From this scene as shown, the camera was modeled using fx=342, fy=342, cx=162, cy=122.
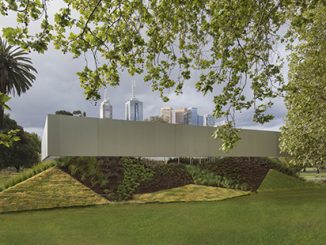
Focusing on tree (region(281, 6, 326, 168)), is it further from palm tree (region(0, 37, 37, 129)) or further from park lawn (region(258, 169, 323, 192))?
palm tree (region(0, 37, 37, 129))

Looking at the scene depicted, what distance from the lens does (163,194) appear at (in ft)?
51.9

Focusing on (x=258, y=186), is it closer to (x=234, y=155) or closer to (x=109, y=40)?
(x=234, y=155)

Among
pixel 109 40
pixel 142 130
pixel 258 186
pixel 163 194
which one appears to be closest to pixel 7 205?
pixel 163 194

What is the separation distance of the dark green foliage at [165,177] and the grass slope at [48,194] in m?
2.70

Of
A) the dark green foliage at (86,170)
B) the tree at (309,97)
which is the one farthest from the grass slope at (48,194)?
the tree at (309,97)

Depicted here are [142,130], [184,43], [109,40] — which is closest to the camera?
[109,40]

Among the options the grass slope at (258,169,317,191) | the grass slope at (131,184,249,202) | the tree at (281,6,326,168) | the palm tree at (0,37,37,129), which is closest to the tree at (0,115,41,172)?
the palm tree at (0,37,37,129)

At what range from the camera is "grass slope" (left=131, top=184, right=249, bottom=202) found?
50.1ft

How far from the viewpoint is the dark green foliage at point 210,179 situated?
1836cm

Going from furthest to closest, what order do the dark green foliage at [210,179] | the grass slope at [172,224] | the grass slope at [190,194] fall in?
the dark green foliage at [210,179], the grass slope at [190,194], the grass slope at [172,224]

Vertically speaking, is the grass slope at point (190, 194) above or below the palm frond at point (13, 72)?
below

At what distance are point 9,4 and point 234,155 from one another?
19.7 meters

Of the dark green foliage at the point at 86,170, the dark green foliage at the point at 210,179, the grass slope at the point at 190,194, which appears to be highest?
the dark green foliage at the point at 86,170

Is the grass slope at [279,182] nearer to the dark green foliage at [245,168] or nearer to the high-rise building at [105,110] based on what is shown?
the dark green foliage at [245,168]
